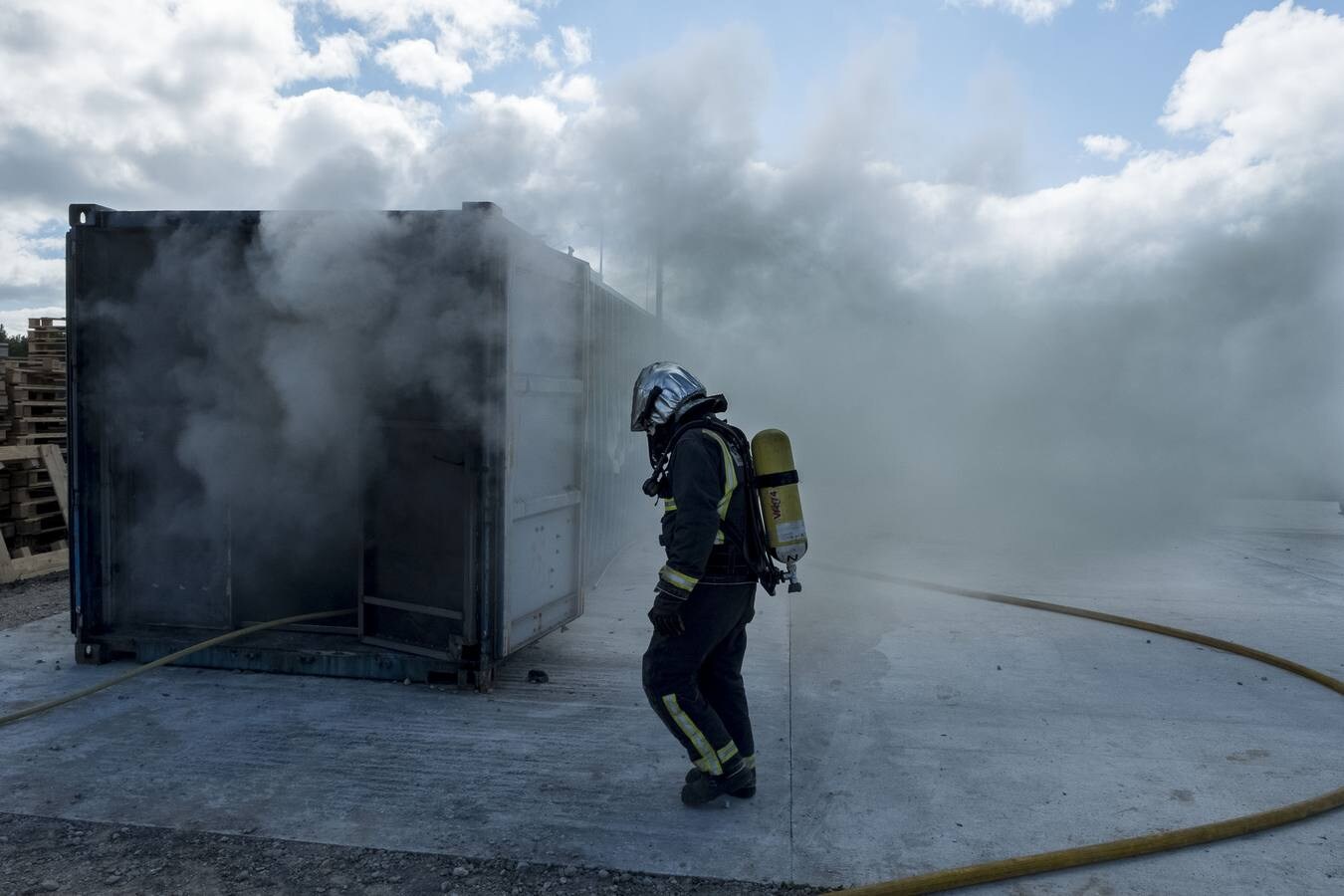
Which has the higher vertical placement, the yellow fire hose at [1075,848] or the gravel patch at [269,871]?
the yellow fire hose at [1075,848]

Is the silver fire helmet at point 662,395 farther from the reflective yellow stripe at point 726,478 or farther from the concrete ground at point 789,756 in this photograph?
the concrete ground at point 789,756

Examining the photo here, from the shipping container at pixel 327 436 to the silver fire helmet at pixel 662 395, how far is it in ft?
4.33

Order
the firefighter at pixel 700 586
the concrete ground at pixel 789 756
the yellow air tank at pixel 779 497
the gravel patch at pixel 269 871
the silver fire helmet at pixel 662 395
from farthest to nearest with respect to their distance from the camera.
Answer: the silver fire helmet at pixel 662 395, the yellow air tank at pixel 779 497, the firefighter at pixel 700 586, the concrete ground at pixel 789 756, the gravel patch at pixel 269 871

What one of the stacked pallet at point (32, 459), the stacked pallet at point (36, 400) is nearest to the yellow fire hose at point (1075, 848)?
the stacked pallet at point (32, 459)

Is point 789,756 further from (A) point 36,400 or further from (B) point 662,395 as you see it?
(A) point 36,400

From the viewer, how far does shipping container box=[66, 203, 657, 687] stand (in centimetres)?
498

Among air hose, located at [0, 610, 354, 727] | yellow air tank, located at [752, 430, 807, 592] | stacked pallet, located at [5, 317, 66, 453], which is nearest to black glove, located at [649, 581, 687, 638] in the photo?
yellow air tank, located at [752, 430, 807, 592]

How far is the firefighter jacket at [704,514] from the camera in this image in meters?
3.43

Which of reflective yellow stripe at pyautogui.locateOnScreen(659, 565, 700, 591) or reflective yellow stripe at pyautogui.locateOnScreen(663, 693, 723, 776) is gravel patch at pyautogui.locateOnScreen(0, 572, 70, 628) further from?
reflective yellow stripe at pyautogui.locateOnScreen(659, 565, 700, 591)

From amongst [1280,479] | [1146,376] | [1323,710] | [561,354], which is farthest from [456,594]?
[1280,479]

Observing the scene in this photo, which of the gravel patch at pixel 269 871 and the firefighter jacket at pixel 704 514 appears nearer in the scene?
the gravel patch at pixel 269 871

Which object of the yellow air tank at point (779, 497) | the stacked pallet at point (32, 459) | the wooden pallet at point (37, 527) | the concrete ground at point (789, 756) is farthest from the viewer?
the stacked pallet at point (32, 459)

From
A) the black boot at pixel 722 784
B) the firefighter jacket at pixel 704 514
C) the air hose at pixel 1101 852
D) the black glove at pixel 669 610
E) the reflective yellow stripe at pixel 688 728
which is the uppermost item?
the firefighter jacket at pixel 704 514

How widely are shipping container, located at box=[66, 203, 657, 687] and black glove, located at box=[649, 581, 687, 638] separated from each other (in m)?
1.75
